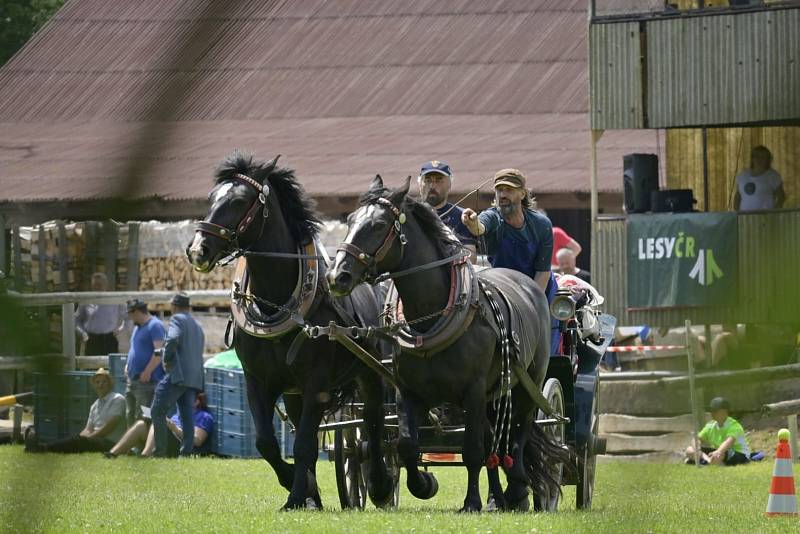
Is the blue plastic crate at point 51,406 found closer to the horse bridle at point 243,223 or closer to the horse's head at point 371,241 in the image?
the horse's head at point 371,241

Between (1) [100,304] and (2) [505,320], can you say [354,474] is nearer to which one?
(2) [505,320]

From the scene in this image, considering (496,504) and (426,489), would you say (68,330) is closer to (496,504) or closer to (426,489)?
(426,489)

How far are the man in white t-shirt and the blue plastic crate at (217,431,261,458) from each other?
44.4 feet

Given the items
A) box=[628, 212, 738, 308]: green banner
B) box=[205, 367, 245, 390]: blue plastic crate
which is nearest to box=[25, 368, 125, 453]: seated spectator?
box=[628, 212, 738, 308]: green banner

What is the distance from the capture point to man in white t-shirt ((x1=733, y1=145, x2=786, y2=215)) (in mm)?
1276

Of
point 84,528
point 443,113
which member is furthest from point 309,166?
Answer: point 84,528

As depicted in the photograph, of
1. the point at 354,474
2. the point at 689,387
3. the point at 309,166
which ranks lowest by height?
the point at 354,474

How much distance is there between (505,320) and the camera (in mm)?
7703

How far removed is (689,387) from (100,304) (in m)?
0.74

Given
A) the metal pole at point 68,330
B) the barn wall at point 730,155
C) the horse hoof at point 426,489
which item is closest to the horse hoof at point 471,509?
the horse hoof at point 426,489

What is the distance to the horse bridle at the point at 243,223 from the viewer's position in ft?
24.7

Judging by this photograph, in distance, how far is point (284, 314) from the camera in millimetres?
7738

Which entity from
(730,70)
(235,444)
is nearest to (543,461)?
(730,70)

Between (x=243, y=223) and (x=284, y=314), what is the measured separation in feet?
1.76
